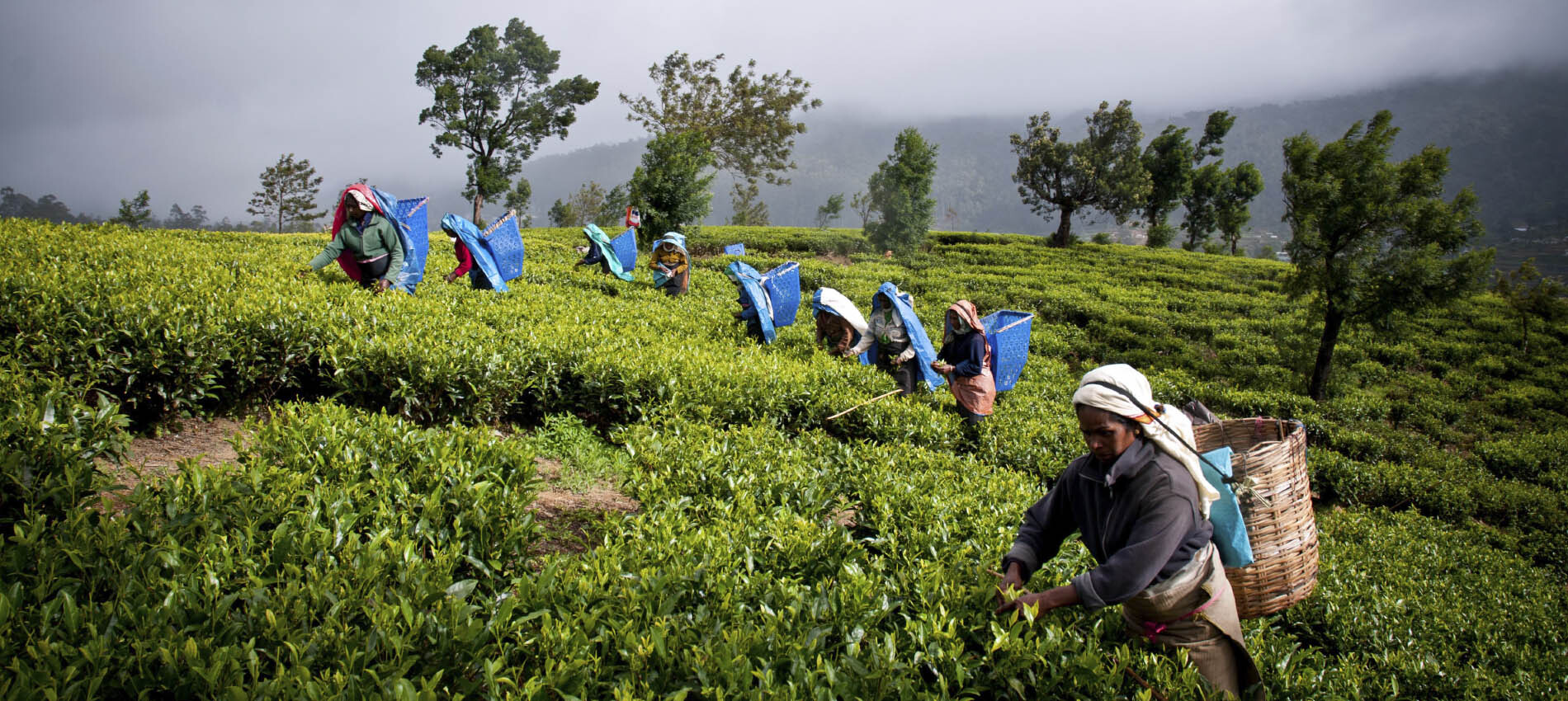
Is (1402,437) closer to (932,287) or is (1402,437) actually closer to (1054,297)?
(1054,297)

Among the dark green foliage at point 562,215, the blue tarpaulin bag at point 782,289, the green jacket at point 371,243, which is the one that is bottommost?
the blue tarpaulin bag at point 782,289

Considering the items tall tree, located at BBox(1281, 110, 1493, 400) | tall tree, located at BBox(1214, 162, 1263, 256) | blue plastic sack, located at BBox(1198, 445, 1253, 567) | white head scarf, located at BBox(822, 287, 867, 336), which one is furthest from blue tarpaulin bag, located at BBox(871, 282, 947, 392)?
tall tree, located at BBox(1214, 162, 1263, 256)

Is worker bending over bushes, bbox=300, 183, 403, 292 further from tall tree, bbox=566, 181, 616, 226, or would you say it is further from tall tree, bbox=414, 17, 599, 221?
tall tree, bbox=566, 181, 616, 226

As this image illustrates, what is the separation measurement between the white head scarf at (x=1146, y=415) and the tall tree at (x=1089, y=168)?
106 feet

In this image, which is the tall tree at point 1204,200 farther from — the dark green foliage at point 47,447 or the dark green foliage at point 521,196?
the dark green foliage at point 521,196

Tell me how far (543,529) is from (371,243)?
17.6 ft

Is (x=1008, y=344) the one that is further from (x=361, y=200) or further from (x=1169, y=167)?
(x=1169, y=167)

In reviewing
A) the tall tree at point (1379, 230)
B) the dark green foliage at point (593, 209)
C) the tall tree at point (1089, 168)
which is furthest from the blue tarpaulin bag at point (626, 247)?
the dark green foliage at point (593, 209)

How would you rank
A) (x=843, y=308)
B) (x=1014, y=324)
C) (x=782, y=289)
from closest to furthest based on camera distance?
(x=1014, y=324)
(x=843, y=308)
(x=782, y=289)

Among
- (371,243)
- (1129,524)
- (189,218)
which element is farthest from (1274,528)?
(189,218)

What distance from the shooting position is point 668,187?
22.5 metres

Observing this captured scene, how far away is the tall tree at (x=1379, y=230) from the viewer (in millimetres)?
10984

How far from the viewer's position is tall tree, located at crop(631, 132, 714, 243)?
22562 mm

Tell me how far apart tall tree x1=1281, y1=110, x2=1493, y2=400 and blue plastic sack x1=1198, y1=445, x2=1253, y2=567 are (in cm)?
1232
